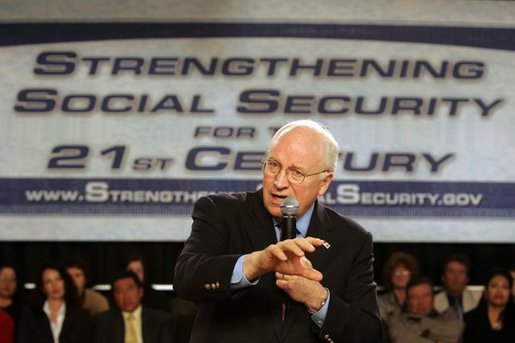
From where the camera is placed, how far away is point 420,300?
6.77 meters

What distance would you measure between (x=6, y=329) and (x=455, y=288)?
9.39 feet

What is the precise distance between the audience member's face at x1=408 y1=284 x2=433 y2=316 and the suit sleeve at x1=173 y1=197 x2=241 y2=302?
4379mm

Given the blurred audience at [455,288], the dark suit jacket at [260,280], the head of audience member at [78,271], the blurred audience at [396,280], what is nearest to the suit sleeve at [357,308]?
the dark suit jacket at [260,280]

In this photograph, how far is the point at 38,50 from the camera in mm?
7988

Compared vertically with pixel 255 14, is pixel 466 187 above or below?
below

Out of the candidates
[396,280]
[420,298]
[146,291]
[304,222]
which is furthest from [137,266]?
[304,222]

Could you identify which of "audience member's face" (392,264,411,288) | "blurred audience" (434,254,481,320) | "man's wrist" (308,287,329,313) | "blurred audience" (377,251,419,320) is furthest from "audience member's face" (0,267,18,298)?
"man's wrist" (308,287,329,313)

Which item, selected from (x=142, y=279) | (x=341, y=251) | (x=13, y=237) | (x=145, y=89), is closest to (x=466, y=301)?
(x=142, y=279)

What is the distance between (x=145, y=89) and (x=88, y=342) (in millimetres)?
2002

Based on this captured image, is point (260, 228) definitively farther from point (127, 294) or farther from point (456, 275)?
point (456, 275)

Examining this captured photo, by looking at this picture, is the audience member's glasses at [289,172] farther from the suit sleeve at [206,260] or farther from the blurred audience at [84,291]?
the blurred audience at [84,291]

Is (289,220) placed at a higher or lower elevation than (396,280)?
lower

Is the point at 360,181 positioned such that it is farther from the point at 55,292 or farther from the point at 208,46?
the point at 55,292

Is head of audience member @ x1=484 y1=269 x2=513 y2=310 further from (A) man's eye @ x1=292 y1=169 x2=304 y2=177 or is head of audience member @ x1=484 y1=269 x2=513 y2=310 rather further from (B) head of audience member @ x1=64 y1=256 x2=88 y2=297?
(A) man's eye @ x1=292 y1=169 x2=304 y2=177
